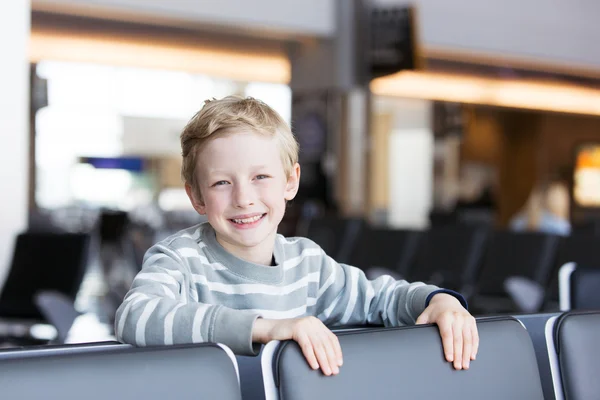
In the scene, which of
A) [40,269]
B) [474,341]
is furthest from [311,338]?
[40,269]

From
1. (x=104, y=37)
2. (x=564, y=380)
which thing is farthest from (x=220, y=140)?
(x=104, y=37)

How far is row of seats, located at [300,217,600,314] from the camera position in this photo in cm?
430

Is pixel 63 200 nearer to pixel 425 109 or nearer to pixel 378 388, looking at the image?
pixel 425 109

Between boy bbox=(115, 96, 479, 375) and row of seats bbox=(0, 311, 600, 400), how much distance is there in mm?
48

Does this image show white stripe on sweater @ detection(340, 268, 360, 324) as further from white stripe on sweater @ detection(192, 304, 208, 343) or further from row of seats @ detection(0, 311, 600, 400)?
white stripe on sweater @ detection(192, 304, 208, 343)

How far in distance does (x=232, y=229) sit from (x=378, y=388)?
0.41m

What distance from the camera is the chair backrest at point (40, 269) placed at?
4277mm

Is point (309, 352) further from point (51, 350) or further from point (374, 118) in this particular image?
point (374, 118)

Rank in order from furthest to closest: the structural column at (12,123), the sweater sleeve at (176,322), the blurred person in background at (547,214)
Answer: the blurred person in background at (547,214) < the structural column at (12,123) < the sweater sleeve at (176,322)

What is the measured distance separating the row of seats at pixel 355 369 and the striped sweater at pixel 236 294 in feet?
0.17

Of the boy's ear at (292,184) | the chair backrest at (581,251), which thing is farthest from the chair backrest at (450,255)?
the boy's ear at (292,184)

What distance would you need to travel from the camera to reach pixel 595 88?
12.6m

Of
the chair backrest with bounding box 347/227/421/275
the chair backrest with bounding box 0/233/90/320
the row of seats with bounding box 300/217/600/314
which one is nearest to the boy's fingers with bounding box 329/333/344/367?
the row of seats with bounding box 300/217/600/314

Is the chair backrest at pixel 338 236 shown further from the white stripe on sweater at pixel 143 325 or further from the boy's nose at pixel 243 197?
the white stripe on sweater at pixel 143 325
